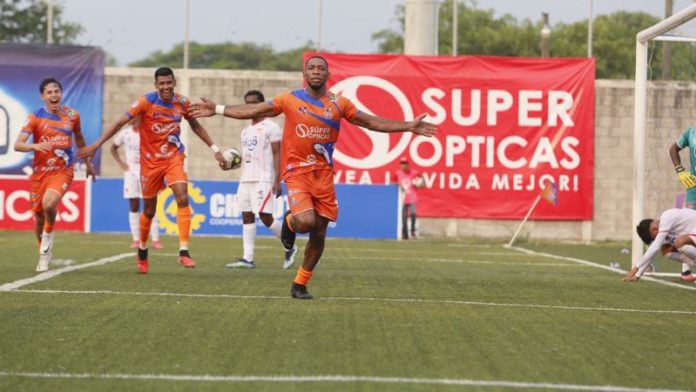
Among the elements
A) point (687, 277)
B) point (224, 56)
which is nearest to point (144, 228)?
point (687, 277)

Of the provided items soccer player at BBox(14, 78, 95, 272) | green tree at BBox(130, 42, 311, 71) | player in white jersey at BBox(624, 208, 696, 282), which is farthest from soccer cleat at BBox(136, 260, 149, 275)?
green tree at BBox(130, 42, 311, 71)

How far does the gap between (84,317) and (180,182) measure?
4.61 metres

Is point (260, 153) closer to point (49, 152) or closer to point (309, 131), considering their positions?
point (49, 152)

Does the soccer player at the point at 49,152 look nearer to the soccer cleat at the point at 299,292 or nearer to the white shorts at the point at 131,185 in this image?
the soccer cleat at the point at 299,292

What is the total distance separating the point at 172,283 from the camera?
1226 cm

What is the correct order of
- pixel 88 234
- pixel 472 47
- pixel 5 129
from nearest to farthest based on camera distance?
pixel 88 234 → pixel 5 129 → pixel 472 47

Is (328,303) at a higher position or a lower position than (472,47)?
lower

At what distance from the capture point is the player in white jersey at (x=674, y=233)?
45.0 feet

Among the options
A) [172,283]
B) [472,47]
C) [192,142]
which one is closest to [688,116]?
[192,142]

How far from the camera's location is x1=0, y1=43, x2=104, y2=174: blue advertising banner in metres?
28.7

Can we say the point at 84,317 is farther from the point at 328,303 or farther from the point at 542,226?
the point at 542,226

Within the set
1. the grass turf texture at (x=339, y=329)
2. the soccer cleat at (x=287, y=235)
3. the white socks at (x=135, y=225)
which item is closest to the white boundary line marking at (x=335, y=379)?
the grass turf texture at (x=339, y=329)

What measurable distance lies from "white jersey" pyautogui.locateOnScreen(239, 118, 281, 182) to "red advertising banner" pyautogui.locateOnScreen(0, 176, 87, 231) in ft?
38.7

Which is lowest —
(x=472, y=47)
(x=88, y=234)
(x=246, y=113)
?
(x=88, y=234)
